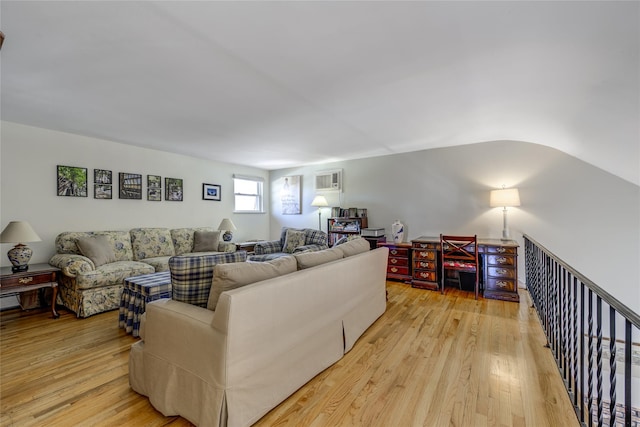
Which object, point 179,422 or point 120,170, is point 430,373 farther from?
point 120,170

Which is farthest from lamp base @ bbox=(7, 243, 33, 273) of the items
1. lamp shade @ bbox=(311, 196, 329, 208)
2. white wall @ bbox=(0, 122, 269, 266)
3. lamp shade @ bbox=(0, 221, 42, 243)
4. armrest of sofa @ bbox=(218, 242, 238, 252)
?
lamp shade @ bbox=(311, 196, 329, 208)

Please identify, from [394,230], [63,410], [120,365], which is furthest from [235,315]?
[394,230]

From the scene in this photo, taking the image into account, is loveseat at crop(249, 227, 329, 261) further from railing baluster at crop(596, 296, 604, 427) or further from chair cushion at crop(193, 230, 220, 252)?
railing baluster at crop(596, 296, 604, 427)

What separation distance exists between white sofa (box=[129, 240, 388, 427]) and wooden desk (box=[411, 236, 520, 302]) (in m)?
2.63

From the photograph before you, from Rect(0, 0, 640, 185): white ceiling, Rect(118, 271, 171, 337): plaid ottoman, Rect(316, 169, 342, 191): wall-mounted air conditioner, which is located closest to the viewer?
Rect(0, 0, 640, 185): white ceiling

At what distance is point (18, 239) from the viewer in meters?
3.06

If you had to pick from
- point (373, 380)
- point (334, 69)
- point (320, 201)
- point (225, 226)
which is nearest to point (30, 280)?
point (225, 226)

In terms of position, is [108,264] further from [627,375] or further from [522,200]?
[522,200]

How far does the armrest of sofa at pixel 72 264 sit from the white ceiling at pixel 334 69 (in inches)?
65.0

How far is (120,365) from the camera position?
7.12 feet

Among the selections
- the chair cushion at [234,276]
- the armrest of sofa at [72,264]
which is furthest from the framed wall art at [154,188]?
the chair cushion at [234,276]

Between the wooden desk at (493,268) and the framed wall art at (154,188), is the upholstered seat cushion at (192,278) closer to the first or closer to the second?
the wooden desk at (493,268)

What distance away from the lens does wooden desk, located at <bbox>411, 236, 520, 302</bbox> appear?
12.1 ft

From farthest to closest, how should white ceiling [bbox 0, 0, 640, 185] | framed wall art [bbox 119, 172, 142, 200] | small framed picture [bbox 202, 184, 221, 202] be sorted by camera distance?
small framed picture [bbox 202, 184, 221, 202] → framed wall art [bbox 119, 172, 142, 200] → white ceiling [bbox 0, 0, 640, 185]
